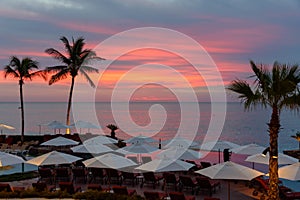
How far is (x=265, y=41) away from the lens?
2480 cm

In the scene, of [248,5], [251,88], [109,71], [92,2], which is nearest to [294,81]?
[251,88]

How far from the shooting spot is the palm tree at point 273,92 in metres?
11.2

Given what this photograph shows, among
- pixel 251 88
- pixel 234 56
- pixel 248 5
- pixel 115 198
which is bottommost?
pixel 115 198

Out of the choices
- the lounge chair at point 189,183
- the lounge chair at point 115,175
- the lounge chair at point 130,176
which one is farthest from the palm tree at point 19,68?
the lounge chair at point 189,183

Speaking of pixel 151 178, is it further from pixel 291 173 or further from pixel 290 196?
pixel 291 173

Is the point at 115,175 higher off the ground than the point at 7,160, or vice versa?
the point at 7,160

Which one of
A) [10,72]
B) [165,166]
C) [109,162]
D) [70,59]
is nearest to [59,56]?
[70,59]

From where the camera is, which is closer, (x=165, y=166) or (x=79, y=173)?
(x=165, y=166)

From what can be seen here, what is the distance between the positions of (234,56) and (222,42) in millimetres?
3770

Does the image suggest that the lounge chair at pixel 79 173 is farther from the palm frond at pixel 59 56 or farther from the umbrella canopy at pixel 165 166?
the palm frond at pixel 59 56

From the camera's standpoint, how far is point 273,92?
11.3 m

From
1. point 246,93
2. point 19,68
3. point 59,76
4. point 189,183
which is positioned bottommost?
point 189,183

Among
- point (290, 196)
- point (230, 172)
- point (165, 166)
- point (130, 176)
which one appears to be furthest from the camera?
point (130, 176)

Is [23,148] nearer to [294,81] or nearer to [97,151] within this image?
[97,151]
